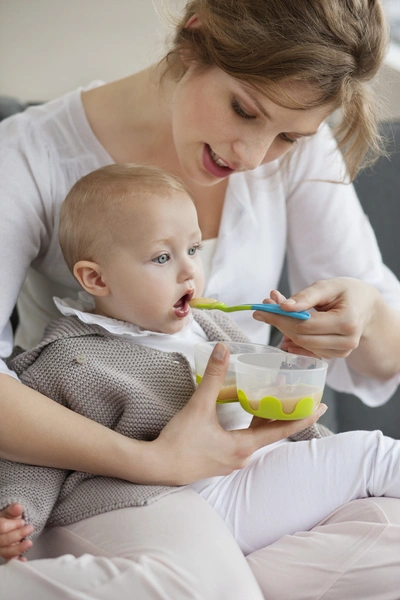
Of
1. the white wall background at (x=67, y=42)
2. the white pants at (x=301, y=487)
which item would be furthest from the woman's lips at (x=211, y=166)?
the white wall background at (x=67, y=42)

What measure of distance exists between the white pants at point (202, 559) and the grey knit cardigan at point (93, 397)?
3 centimetres

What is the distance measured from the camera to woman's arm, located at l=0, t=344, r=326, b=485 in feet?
3.64

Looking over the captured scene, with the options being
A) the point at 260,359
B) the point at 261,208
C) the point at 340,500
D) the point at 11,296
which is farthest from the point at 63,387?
the point at 261,208

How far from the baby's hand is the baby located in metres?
0.02

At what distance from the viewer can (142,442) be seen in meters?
1.13

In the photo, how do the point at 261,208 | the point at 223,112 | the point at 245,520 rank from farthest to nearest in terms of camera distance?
the point at 261,208 → the point at 223,112 → the point at 245,520

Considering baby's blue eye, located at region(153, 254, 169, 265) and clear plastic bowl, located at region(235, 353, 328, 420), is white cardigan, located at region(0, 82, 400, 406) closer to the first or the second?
baby's blue eye, located at region(153, 254, 169, 265)

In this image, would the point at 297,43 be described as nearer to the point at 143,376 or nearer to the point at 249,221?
the point at 249,221

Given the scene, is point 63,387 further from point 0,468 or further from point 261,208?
point 261,208

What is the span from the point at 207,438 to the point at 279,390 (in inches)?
5.9

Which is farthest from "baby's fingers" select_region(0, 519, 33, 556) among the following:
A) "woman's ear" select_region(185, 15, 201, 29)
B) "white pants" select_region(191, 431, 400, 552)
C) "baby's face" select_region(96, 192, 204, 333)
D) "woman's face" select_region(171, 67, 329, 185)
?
"woman's ear" select_region(185, 15, 201, 29)

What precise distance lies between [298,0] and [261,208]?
0.53 m

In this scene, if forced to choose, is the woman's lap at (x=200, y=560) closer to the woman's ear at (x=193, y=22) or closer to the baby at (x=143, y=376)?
the baby at (x=143, y=376)

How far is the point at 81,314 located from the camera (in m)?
1.27
